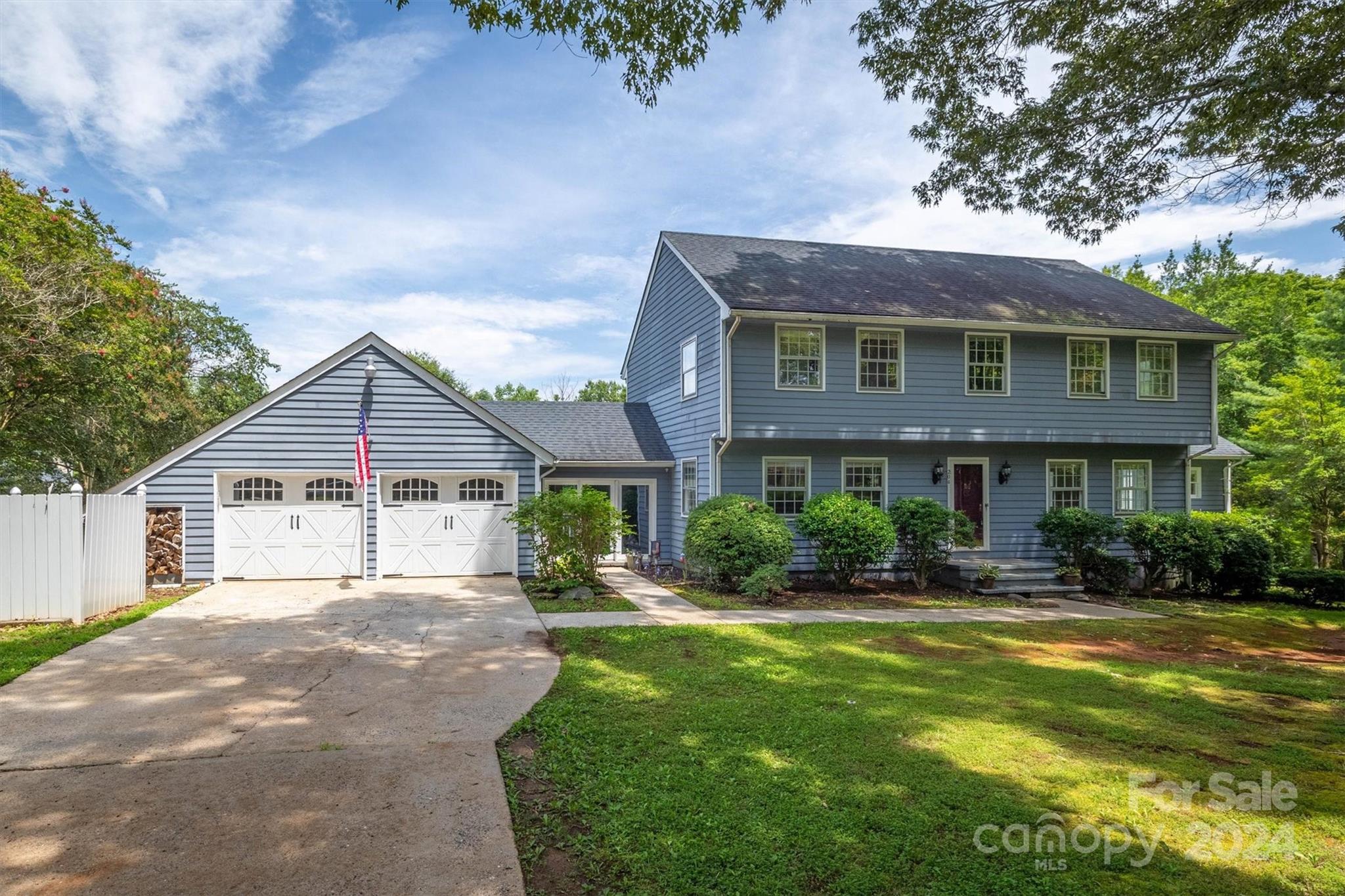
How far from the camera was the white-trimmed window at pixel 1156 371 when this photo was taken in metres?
14.9

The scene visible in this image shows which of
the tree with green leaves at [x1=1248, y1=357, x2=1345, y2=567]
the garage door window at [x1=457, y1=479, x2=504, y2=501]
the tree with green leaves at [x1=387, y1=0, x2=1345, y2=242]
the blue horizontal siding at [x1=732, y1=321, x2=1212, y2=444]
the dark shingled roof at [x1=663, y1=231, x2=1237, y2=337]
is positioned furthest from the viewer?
the tree with green leaves at [x1=1248, y1=357, x2=1345, y2=567]

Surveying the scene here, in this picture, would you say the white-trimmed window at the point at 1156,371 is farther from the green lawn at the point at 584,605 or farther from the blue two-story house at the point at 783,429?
the green lawn at the point at 584,605

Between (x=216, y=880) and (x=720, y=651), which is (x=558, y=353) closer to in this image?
(x=720, y=651)

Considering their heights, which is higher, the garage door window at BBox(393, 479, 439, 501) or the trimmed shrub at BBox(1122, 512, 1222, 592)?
the garage door window at BBox(393, 479, 439, 501)

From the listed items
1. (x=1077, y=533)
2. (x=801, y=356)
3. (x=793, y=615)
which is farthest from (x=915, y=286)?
(x=793, y=615)

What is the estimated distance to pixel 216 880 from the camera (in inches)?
123

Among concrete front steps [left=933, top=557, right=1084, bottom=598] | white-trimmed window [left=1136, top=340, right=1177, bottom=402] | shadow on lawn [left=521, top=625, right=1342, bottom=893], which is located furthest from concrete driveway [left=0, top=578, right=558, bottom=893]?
white-trimmed window [left=1136, top=340, right=1177, bottom=402]

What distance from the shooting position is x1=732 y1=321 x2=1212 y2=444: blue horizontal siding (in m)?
13.2

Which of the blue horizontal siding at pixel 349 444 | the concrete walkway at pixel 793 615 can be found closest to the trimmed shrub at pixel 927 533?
the concrete walkway at pixel 793 615

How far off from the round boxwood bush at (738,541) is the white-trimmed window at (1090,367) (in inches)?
300

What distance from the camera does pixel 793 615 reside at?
1034 cm

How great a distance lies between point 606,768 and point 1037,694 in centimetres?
423

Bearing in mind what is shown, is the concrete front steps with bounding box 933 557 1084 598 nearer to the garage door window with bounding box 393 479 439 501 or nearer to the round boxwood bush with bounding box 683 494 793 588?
the round boxwood bush with bounding box 683 494 793 588

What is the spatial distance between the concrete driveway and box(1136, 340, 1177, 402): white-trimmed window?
556 inches
